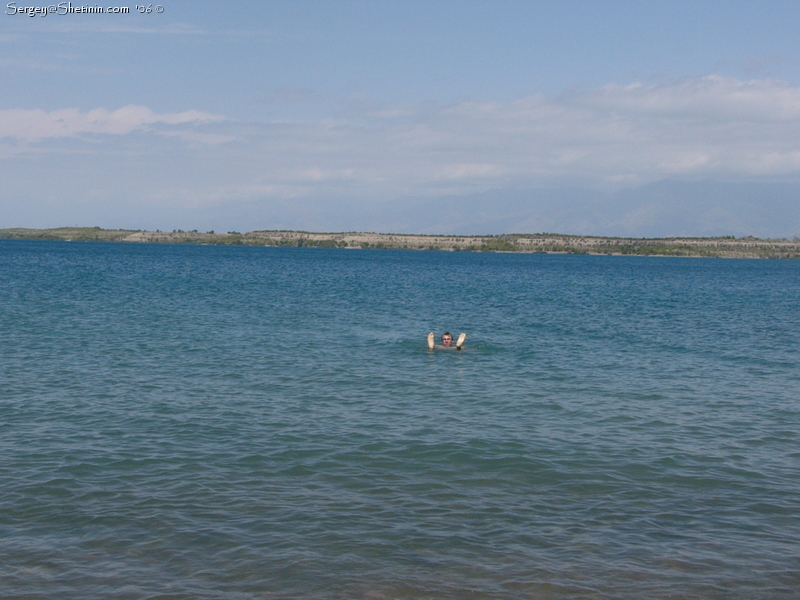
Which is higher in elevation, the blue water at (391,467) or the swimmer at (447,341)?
the swimmer at (447,341)

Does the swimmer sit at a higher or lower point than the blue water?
higher

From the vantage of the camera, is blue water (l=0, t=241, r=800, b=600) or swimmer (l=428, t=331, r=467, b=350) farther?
swimmer (l=428, t=331, r=467, b=350)

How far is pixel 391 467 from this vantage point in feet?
56.4

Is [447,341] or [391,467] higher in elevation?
[447,341]

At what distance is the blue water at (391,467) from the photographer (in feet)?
40.0

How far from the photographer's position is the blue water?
1220cm

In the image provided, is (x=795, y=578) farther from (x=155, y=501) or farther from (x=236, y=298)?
(x=236, y=298)

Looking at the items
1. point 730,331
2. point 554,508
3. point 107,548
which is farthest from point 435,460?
point 730,331

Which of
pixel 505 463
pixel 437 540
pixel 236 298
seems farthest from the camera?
pixel 236 298

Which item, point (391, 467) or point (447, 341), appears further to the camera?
point (447, 341)

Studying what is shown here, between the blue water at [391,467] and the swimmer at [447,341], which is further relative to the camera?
the swimmer at [447,341]

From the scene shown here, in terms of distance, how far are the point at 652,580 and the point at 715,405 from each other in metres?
13.4

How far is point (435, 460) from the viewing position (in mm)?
17828

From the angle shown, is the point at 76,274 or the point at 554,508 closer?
the point at 554,508
